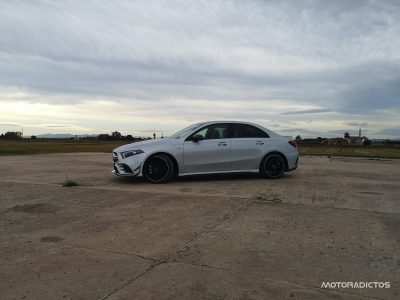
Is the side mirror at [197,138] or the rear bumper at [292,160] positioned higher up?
the side mirror at [197,138]

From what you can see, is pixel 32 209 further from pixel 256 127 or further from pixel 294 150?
pixel 294 150

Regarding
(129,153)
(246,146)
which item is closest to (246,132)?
(246,146)

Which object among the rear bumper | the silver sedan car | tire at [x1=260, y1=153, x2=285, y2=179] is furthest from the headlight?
the rear bumper

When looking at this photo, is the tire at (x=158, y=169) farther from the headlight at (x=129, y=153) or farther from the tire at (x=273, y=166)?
the tire at (x=273, y=166)

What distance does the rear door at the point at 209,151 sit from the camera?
31.1 ft

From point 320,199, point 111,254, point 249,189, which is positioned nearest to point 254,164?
point 249,189

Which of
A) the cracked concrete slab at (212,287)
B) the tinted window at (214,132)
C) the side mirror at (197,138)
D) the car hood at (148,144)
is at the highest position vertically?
the tinted window at (214,132)

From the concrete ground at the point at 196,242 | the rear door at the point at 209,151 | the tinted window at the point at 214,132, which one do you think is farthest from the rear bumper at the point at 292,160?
the concrete ground at the point at 196,242

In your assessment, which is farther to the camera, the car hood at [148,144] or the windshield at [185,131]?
the windshield at [185,131]

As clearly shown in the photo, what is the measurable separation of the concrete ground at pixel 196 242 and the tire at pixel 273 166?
176cm

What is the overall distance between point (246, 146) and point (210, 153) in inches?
35.7

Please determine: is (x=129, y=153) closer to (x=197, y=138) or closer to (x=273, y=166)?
(x=197, y=138)

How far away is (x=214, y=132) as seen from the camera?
9.86 metres

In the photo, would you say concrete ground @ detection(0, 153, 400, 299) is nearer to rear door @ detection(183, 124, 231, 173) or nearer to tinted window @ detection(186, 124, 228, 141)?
rear door @ detection(183, 124, 231, 173)
